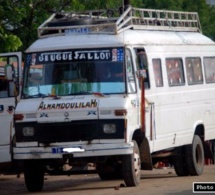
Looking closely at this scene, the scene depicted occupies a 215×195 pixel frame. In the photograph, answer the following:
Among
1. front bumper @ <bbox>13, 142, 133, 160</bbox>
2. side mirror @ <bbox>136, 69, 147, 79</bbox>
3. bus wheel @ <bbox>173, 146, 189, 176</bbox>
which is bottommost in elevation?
bus wheel @ <bbox>173, 146, 189, 176</bbox>

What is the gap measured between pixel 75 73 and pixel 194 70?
13.7 feet

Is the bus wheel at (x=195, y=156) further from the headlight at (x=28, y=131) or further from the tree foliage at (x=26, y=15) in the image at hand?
the tree foliage at (x=26, y=15)

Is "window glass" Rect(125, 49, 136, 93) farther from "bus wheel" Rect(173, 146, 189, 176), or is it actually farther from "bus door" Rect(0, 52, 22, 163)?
"bus wheel" Rect(173, 146, 189, 176)

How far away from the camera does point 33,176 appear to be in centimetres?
1633

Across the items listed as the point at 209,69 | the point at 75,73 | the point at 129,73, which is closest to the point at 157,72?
the point at 129,73

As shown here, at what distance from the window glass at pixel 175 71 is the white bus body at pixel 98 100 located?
0.13 feet

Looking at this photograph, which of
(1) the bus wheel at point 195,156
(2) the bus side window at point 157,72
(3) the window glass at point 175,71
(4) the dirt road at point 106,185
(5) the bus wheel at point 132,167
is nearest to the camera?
(5) the bus wheel at point 132,167

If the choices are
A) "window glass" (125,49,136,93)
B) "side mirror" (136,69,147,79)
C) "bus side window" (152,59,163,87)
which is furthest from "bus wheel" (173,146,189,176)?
"window glass" (125,49,136,93)

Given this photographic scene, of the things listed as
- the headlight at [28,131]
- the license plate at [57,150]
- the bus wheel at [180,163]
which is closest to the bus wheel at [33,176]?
the headlight at [28,131]

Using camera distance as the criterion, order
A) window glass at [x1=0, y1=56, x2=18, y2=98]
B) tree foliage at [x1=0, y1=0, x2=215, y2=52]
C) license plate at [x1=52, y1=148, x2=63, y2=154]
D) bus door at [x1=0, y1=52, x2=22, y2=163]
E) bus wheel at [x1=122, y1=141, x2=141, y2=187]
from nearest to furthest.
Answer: license plate at [x1=52, y1=148, x2=63, y2=154] < bus wheel at [x1=122, y1=141, x2=141, y2=187] < bus door at [x1=0, y1=52, x2=22, y2=163] < window glass at [x1=0, y1=56, x2=18, y2=98] < tree foliage at [x1=0, y1=0, x2=215, y2=52]

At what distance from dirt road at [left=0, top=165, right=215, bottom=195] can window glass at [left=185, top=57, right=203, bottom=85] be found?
2.01 metres

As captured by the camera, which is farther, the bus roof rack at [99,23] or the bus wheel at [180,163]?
the bus wheel at [180,163]

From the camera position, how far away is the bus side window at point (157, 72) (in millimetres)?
17281

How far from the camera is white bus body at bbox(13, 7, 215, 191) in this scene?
15312mm
